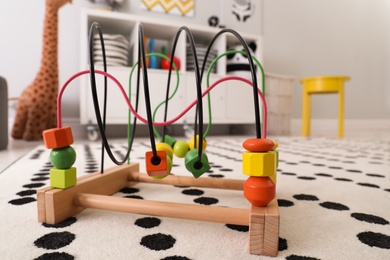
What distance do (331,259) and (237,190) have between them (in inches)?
12.2

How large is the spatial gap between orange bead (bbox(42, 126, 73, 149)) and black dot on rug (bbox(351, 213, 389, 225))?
1.69 ft

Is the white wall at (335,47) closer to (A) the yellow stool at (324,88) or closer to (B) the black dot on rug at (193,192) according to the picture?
(A) the yellow stool at (324,88)

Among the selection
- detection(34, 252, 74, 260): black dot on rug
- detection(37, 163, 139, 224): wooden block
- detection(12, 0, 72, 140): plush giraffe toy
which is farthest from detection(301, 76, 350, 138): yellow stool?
detection(34, 252, 74, 260): black dot on rug

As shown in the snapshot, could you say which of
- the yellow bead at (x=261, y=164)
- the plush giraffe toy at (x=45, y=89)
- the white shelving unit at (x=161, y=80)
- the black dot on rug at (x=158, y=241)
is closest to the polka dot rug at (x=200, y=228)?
the black dot on rug at (x=158, y=241)

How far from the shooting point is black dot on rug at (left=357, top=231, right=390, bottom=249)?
39cm

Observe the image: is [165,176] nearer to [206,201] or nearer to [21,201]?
[206,201]

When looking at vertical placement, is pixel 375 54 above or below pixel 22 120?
above

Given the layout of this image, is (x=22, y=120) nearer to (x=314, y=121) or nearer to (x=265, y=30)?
(x=265, y=30)

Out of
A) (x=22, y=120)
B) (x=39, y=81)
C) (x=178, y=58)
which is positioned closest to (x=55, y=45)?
(x=39, y=81)

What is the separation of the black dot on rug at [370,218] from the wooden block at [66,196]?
1.58 feet

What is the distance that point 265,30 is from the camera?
2906 mm

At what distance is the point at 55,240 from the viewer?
0.39 meters

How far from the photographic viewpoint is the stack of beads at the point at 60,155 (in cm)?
45

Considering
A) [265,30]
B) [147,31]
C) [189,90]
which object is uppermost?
[265,30]
